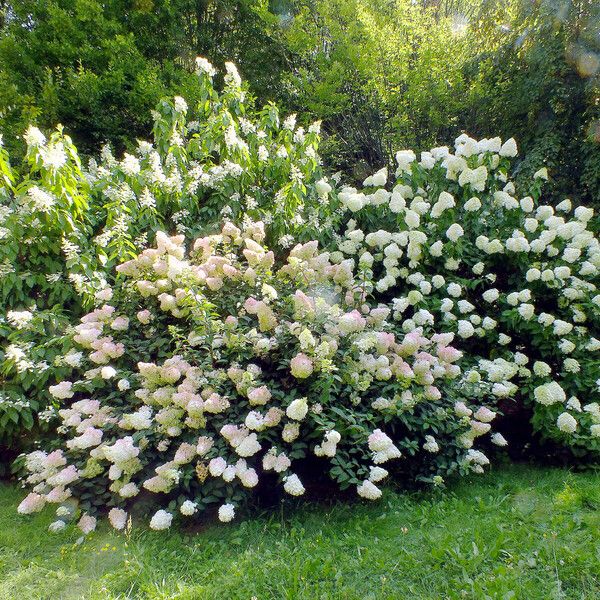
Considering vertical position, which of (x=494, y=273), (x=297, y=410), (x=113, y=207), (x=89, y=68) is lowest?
(x=297, y=410)

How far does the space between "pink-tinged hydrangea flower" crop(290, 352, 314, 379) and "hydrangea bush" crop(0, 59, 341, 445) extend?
1.63 m

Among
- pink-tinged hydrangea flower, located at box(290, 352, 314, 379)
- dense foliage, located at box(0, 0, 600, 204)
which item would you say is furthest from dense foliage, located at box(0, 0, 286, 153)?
pink-tinged hydrangea flower, located at box(290, 352, 314, 379)

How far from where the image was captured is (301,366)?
10.7ft

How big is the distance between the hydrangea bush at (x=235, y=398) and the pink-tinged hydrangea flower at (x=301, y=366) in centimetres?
1

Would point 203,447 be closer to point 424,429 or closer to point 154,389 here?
point 154,389

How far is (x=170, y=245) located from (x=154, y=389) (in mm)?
1071

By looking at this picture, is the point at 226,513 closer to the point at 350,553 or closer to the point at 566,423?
the point at 350,553

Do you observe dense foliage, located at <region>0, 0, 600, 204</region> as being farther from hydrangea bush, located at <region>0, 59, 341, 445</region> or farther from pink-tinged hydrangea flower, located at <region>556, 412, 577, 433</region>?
pink-tinged hydrangea flower, located at <region>556, 412, 577, 433</region>

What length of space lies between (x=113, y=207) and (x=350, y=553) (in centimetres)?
300

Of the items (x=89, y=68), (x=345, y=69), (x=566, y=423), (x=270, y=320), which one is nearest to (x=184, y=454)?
(x=270, y=320)

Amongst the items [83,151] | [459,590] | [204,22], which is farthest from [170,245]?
[204,22]

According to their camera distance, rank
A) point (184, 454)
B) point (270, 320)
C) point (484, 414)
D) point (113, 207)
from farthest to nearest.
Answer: point (113, 207), point (484, 414), point (270, 320), point (184, 454)

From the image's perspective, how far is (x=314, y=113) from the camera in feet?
27.5

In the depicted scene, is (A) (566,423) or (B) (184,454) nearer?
(B) (184,454)
